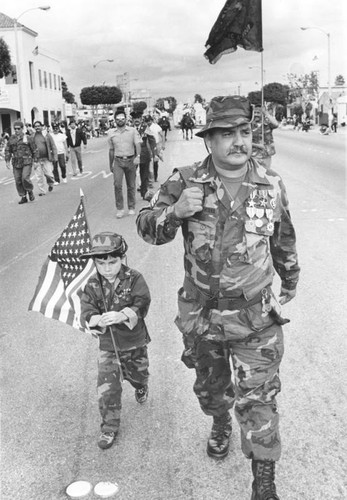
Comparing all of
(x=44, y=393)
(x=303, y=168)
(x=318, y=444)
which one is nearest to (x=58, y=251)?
(x=44, y=393)

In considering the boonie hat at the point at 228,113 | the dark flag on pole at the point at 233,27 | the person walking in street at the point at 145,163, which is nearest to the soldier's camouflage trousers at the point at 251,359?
the boonie hat at the point at 228,113

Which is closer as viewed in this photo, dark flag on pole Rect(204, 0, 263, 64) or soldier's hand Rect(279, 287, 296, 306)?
soldier's hand Rect(279, 287, 296, 306)

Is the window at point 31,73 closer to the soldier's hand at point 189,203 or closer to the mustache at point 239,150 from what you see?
the mustache at point 239,150

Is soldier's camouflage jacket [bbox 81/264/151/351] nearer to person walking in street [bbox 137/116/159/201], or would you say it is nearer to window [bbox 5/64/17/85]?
person walking in street [bbox 137/116/159/201]

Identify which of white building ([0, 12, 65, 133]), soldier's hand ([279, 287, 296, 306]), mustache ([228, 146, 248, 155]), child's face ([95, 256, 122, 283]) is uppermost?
white building ([0, 12, 65, 133])

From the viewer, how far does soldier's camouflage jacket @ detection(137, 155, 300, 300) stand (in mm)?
2918

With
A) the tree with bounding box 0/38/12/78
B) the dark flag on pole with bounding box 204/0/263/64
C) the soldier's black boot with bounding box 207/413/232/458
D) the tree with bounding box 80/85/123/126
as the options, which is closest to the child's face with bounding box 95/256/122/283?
the soldier's black boot with bounding box 207/413/232/458

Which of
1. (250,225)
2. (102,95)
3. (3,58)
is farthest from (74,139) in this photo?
(102,95)

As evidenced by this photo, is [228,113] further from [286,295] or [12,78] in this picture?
[12,78]

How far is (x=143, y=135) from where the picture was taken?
538 inches

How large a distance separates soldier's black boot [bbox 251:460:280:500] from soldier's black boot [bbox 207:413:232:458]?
44cm

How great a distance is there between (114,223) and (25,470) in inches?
287

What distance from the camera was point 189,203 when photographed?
2.77m

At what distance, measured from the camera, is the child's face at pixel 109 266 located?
3473mm
